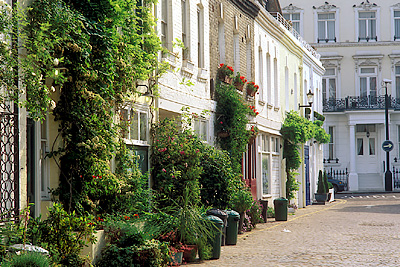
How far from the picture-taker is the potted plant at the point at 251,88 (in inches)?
829

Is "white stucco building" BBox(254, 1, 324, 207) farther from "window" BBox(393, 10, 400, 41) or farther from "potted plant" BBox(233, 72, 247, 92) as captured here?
"window" BBox(393, 10, 400, 41)

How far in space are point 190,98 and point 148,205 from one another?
454 cm

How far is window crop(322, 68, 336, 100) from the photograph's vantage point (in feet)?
159

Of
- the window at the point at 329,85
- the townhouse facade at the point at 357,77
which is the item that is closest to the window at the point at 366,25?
the townhouse facade at the point at 357,77

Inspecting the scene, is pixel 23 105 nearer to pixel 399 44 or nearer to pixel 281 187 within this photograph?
pixel 281 187

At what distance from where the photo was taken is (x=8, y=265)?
7.65 meters

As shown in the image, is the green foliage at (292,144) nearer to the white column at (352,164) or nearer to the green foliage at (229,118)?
the green foliage at (229,118)

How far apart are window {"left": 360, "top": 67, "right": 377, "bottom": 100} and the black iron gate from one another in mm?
41807

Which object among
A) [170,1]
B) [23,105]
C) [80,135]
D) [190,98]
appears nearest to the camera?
[23,105]

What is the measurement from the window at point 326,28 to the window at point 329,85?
2.35 m

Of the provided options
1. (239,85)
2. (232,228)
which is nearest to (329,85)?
(239,85)

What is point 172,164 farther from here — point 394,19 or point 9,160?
point 394,19

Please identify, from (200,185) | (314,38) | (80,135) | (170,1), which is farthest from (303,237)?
(314,38)

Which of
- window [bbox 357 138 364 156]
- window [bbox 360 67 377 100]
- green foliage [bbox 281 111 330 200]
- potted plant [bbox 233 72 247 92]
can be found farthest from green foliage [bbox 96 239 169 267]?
window [bbox 360 67 377 100]
